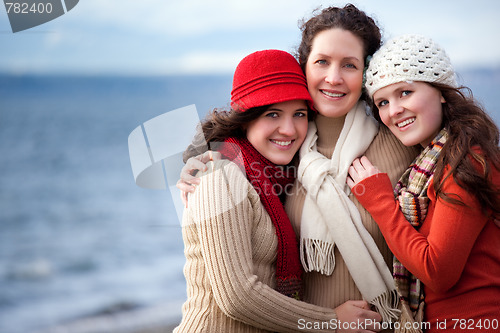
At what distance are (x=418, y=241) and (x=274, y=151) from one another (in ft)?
2.34

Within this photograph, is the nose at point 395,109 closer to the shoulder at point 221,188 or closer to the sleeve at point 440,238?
the sleeve at point 440,238

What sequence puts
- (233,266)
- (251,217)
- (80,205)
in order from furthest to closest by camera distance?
(80,205) → (251,217) → (233,266)

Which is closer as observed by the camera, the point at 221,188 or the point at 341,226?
the point at 221,188

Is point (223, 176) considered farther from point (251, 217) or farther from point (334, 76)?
point (334, 76)

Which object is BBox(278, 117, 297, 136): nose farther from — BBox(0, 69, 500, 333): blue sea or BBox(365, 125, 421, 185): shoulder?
BBox(0, 69, 500, 333): blue sea

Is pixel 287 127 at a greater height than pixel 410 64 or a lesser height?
lesser

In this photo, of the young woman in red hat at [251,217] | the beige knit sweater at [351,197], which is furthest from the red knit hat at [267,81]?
the beige knit sweater at [351,197]

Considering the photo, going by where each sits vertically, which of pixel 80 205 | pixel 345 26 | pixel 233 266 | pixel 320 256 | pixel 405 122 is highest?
pixel 345 26

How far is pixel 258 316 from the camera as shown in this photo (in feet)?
6.09

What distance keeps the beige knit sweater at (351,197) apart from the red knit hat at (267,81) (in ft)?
0.72

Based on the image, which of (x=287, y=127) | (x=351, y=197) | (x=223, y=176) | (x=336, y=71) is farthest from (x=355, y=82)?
(x=223, y=176)

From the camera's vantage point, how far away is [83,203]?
8.66 metres

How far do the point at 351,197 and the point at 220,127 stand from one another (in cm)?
66

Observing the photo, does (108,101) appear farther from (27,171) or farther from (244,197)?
(244,197)
